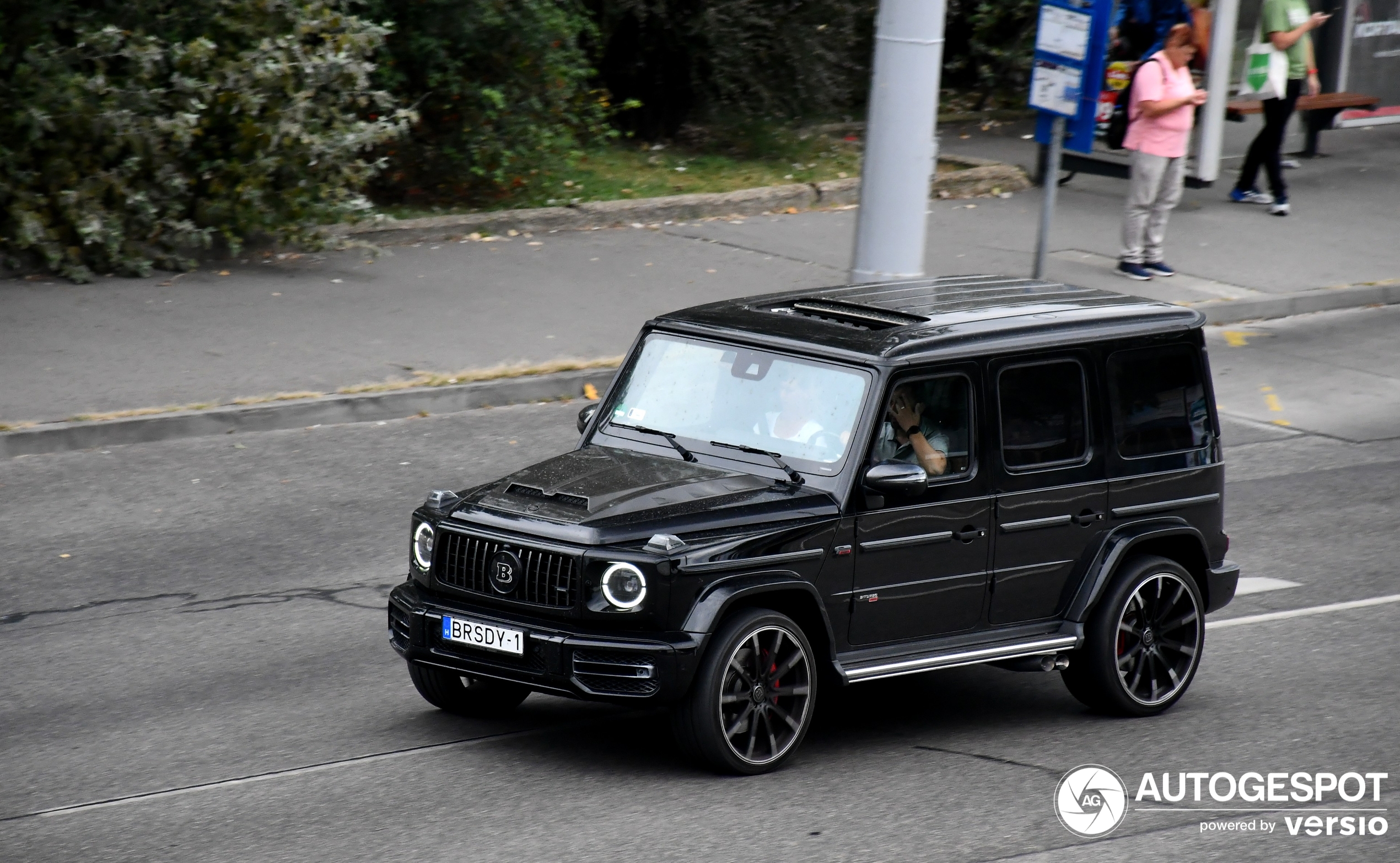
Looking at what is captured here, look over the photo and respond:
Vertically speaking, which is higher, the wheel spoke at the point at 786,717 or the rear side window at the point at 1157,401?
the rear side window at the point at 1157,401

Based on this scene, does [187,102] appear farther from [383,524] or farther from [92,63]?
[383,524]

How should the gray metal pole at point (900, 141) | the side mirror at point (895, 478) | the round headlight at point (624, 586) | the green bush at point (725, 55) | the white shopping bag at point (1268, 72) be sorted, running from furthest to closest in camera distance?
1. the green bush at point (725, 55)
2. the white shopping bag at point (1268, 72)
3. the gray metal pole at point (900, 141)
4. the side mirror at point (895, 478)
5. the round headlight at point (624, 586)

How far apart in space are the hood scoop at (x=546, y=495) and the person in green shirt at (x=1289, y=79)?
14095mm

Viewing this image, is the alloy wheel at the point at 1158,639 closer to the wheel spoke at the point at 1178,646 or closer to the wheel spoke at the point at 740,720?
the wheel spoke at the point at 1178,646

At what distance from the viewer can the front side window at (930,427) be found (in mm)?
6598

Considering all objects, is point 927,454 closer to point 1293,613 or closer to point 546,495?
point 546,495

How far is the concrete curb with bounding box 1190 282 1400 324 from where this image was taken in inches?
606

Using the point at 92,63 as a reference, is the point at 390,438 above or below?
below

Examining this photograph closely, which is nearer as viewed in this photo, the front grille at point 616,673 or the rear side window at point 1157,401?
the front grille at point 616,673

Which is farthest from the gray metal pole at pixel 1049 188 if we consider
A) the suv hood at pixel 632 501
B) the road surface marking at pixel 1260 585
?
the suv hood at pixel 632 501

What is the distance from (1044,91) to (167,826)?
10060 mm

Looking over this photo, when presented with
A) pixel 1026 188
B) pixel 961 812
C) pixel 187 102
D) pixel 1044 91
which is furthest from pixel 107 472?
pixel 1026 188

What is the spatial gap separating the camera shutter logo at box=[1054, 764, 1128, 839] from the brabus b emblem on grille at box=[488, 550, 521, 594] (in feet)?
6.69

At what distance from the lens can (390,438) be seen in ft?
37.6
